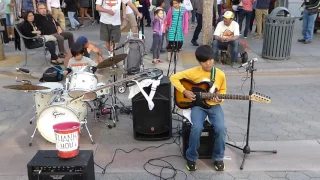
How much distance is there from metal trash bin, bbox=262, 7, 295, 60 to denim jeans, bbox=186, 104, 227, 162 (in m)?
5.01

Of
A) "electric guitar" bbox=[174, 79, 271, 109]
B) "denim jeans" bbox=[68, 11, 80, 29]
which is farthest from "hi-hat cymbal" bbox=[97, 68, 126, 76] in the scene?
"denim jeans" bbox=[68, 11, 80, 29]

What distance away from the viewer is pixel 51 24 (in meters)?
9.38

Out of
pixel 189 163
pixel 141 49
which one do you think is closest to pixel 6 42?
pixel 141 49

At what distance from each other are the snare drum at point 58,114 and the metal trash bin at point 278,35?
18.1ft

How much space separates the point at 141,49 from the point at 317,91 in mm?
3537

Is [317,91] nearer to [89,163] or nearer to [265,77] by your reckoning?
[265,77]

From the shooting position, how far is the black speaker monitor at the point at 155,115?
5.14 meters

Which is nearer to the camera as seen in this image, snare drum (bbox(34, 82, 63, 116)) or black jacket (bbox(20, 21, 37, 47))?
snare drum (bbox(34, 82, 63, 116))

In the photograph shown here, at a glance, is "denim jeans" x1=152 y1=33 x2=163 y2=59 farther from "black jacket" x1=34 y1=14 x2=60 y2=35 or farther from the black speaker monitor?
the black speaker monitor

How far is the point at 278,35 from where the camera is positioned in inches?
352

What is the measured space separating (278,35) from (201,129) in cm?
533

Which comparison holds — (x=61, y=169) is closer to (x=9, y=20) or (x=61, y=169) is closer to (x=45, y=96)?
(x=45, y=96)

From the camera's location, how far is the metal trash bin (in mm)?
8844

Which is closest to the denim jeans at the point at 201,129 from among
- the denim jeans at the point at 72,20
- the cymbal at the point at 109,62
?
the cymbal at the point at 109,62
